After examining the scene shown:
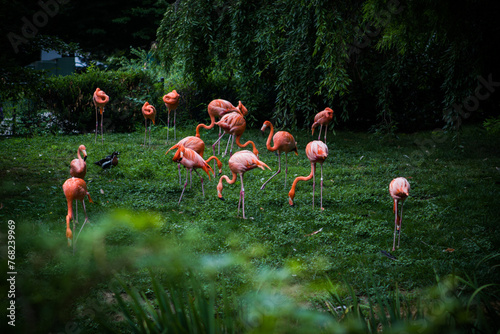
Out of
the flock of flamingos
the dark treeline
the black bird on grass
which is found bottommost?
the black bird on grass

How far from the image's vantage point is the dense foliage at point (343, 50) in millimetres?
4801

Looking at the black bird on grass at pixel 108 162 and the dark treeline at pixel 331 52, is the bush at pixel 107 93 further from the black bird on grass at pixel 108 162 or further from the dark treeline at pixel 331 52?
the black bird on grass at pixel 108 162

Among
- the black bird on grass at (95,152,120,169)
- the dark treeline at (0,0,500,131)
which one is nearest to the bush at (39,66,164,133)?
the dark treeline at (0,0,500,131)

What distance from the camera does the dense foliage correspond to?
15.8 ft

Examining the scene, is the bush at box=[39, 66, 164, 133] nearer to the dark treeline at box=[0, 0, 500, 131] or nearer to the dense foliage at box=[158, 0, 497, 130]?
the dark treeline at box=[0, 0, 500, 131]

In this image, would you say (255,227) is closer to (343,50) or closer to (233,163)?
(233,163)

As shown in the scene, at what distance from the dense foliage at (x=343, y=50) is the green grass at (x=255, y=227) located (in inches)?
58.0

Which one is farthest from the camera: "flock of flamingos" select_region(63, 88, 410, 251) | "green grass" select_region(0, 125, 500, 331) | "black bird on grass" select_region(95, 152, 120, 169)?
"black bird on grass" select_region(95, 152, 120, 169)

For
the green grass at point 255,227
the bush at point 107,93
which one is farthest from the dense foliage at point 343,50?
the bush at point 107,93

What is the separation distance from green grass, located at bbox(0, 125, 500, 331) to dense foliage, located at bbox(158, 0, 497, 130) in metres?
1.47

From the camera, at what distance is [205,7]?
770 cm

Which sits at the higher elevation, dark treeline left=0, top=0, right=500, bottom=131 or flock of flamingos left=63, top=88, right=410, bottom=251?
dark treeline left=0, top=0, right=500, bottom=131

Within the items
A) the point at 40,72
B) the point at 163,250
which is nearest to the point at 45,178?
→ the point at 40,72

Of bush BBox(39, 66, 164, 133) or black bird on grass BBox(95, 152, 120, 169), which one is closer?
black bird on grass BBox(95, 152, 120, 169)
